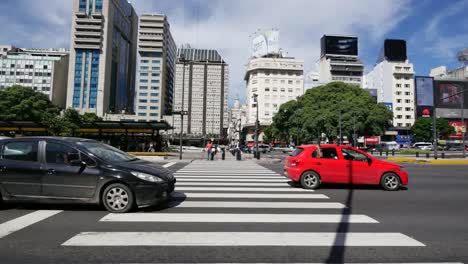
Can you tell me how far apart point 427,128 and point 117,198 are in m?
87.9

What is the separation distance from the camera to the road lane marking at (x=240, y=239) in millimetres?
4156

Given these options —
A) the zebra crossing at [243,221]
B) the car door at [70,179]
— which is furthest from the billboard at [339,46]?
the car door at [70,179]

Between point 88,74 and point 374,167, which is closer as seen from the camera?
point 374,167

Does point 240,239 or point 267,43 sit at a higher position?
point 267,43

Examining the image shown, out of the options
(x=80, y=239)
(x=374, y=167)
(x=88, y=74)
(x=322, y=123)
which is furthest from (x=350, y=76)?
(x=80, y=239)

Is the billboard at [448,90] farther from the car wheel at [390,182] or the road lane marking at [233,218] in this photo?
the road lane marking at [233,218]

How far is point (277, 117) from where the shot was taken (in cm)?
6644

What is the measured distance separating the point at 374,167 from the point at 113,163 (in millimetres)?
7779

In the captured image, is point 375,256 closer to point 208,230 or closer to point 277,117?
point 208,230

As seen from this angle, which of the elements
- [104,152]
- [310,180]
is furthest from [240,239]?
[310,180]

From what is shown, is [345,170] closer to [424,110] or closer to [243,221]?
[243,221]

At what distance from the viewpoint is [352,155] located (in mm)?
9453

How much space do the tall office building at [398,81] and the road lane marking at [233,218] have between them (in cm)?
10179

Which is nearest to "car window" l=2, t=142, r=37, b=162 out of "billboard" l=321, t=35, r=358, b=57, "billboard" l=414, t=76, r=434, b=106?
"billboard" l=414, t=76, r=434, b=106
